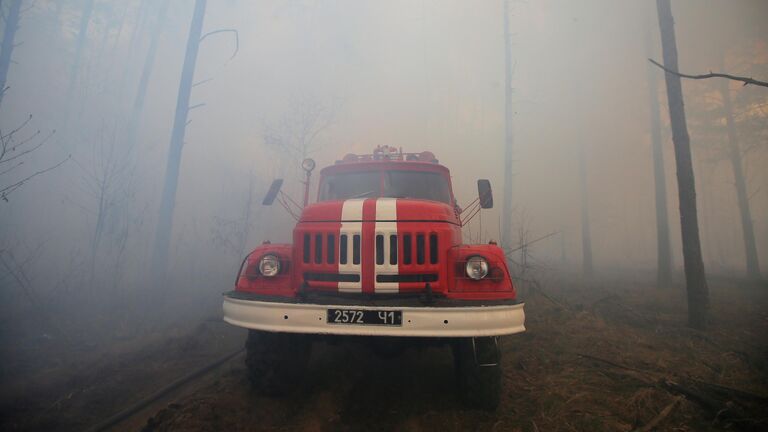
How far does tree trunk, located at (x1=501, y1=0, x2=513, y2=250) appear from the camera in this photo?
13.7 meters

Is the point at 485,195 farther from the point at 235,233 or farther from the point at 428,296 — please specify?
the point at 235,233

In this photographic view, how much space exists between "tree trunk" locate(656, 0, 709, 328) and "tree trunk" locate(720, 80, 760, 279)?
400 inches

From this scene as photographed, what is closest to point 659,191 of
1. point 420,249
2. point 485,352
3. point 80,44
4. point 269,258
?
point 485,352

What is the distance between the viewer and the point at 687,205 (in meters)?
6.55

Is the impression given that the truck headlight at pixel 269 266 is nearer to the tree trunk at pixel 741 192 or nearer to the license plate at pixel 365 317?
the license plate at pixel 365 317

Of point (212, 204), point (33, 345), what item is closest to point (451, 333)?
point (33, 345)

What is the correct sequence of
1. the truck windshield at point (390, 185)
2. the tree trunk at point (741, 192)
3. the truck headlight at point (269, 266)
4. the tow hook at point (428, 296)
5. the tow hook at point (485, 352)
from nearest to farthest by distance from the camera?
the tow hook at point (428, 296), the tow hook at point (485, 352), the truck headlight at point (269, 266), the truck windshield at point (390, 185), the tree trunk at point (741, 192)

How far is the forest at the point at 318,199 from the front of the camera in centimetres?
377

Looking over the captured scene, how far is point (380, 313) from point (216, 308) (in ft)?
21.4

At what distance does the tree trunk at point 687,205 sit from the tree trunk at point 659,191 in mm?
4884

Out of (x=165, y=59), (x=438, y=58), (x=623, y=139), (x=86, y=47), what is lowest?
(x=623, y=139)

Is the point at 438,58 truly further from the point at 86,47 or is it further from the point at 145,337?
the point at 145,337

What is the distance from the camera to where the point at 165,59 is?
2786cm

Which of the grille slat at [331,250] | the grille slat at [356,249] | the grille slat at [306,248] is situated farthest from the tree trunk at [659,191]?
the grille slat at [306,248]
